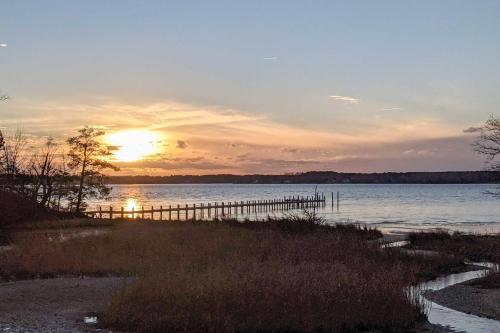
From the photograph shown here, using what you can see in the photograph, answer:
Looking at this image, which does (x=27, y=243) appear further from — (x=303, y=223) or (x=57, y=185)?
(x=57, y=185)

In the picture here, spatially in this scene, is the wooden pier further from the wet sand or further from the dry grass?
the wet sand

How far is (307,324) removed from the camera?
13.0 meters

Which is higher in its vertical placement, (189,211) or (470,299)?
(470,299)

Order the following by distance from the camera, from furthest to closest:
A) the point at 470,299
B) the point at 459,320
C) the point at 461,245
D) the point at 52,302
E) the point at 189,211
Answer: the point at 189,211 → the point at 461,245 → the point at 470,299 → the point at 459,320 → the point at 52,302

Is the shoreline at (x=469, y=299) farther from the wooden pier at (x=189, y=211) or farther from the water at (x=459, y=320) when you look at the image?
the wooden pier at (x=189, y=211)

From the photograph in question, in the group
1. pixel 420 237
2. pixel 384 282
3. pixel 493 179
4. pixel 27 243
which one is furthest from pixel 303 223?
pixel 384 282

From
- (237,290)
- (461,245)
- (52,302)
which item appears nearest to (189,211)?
(461,245)

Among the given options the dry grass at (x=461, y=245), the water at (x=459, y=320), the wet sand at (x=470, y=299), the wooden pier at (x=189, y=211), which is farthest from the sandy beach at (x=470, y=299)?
the wooden pier at (x=189, y=211)

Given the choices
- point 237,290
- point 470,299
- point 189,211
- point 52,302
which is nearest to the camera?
point 237,290

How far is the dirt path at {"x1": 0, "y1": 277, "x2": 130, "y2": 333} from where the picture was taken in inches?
499

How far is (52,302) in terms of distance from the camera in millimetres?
15117

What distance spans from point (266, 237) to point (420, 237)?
13796mm

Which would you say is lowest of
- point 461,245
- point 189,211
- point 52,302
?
point 189,211

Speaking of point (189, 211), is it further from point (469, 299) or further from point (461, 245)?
point (469, 299)
